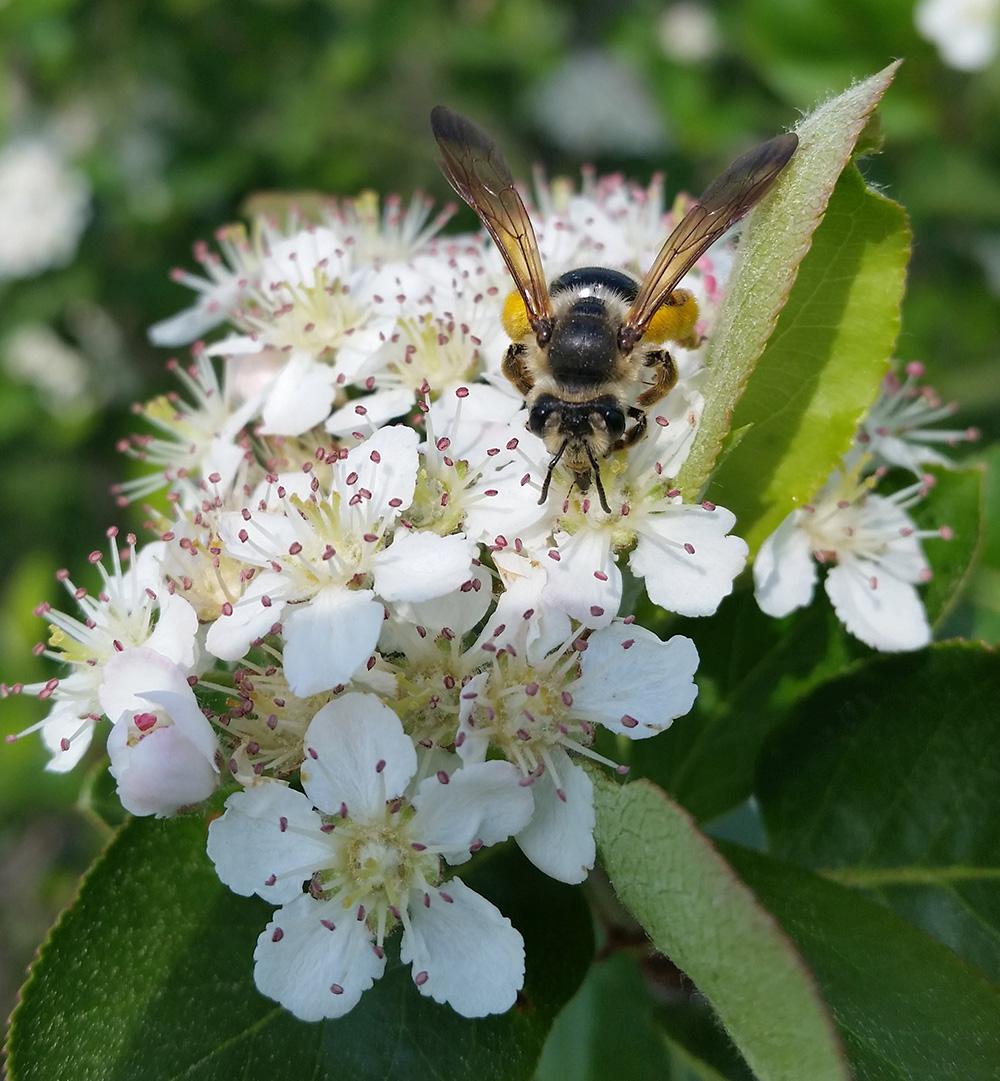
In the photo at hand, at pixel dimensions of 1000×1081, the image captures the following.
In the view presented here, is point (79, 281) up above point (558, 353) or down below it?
below

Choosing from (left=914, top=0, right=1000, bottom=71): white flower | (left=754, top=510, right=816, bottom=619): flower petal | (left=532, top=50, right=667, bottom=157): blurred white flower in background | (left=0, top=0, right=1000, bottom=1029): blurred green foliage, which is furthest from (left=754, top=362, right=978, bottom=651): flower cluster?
(left=532, top=50, right=667, bottom=157): blurred white flower in background

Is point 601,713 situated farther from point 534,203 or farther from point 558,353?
point 534,203

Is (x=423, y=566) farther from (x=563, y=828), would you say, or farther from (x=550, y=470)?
(x=563, y=828)

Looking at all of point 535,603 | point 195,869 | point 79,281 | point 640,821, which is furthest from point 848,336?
point 79,281

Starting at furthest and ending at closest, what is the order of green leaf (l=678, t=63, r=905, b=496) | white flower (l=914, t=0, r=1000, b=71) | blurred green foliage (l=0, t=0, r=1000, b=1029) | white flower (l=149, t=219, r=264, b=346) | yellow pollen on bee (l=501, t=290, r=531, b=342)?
blurred green foliage (l=0, t=0, r=1000, b=1029) < white flower (l=914, t=0, r=1000, b=71) < white flower (l=149, t=219, r=264, b=346) < yellow pollen on bee (l=501, t=290, r=531, b=342) < green leaf (l=678, t=63, r=905, b=496)

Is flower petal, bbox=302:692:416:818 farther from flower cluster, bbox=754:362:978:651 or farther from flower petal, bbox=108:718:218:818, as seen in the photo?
flower cluster, bbox=754:362:978:651

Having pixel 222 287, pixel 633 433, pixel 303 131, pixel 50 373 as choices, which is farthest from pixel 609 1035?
pixel 50 373
